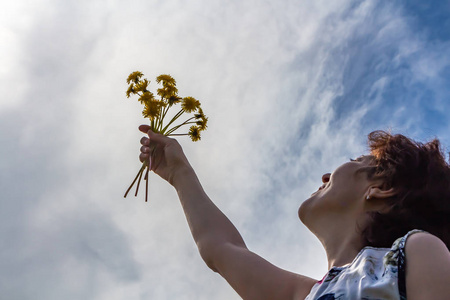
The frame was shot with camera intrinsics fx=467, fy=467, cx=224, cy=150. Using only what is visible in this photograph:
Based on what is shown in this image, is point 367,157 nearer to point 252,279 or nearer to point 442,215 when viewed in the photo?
point 442,215

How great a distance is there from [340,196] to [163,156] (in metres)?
1.89

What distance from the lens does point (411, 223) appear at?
247cm

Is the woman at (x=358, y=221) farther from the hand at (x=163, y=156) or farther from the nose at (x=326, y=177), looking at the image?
the hand at (x=163, y=156)

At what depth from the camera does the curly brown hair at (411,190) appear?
2486 millimetres

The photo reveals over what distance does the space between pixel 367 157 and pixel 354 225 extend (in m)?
0.57

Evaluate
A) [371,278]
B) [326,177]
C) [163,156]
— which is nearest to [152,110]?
[163,156]

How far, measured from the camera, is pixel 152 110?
449 cm

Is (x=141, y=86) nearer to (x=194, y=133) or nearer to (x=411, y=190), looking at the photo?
(x=194, y=133)

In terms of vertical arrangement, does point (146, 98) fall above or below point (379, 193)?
above

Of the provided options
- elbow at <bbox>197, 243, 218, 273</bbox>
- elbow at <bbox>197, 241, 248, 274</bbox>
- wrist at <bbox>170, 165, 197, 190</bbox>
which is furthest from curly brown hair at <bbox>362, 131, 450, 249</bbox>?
wrist at <bbox>170, 165, 197, 190</bbox>

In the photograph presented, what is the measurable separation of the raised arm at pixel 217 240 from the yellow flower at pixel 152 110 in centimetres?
12

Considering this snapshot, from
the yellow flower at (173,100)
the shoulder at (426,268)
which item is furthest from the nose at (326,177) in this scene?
the yellow flower at (173,100)

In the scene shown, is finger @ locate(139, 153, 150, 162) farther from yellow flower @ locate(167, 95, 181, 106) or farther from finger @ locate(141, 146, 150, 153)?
yellow flower @ locate(167, 95, 181, 106)

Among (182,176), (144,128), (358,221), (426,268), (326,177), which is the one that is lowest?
(426,268)
